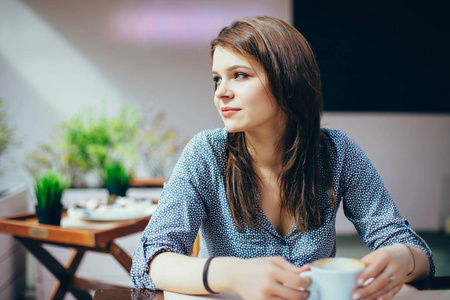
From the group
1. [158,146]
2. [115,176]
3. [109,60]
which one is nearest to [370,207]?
[115,176]

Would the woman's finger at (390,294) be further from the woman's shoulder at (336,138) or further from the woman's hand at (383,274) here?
the woman's shoulder at (336,138)

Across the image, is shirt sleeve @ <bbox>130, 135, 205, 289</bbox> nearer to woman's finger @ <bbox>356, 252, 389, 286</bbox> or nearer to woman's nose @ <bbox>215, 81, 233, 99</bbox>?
woman's nose @ <bbox>215, 81, 233, 99</bbox>

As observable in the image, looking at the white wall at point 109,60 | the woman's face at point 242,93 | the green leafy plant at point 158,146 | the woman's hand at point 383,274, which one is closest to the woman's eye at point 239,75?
the woman's face at point 242,93

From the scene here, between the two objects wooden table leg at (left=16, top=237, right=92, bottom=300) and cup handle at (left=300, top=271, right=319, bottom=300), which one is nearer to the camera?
cup handle at (left=300, top=271, right=319, bottom=300)

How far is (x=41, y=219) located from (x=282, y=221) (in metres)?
1.30

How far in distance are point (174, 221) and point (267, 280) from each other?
36cm

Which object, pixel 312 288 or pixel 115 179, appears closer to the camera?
pixel 312 288

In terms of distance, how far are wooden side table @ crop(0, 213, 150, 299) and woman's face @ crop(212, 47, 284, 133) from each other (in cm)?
103

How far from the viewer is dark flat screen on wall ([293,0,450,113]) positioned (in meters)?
4.74

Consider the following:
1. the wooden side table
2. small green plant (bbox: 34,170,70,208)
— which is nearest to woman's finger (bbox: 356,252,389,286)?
the wooden side table

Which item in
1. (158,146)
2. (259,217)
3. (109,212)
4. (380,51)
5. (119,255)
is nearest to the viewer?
(259,217)

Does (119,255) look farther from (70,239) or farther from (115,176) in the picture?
(115,176)

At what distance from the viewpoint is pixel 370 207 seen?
1138mm

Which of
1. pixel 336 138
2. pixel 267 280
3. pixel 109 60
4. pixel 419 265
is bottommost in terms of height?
pixel 419 265
